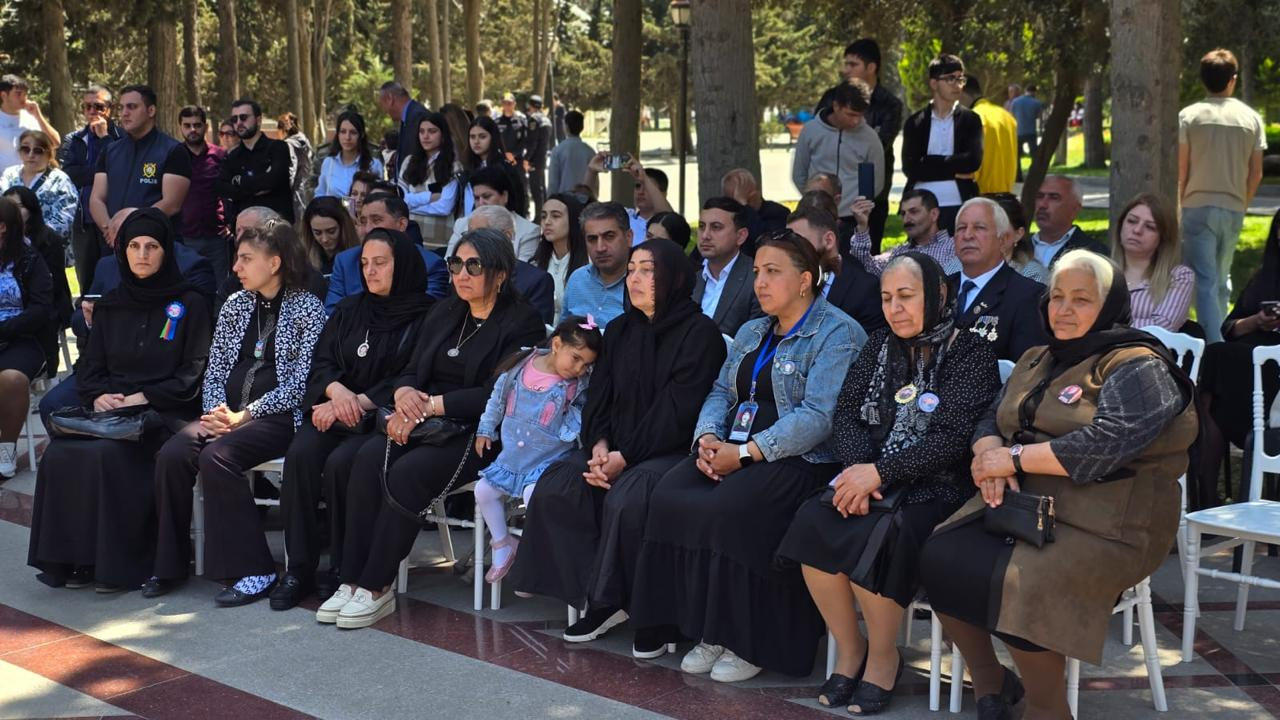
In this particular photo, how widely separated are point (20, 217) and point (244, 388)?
2.41 m

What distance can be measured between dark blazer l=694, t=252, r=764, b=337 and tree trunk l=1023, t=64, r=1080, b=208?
30.5ft

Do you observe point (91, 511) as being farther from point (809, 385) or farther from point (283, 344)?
point (809, 385)

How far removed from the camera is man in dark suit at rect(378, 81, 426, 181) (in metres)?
10.3

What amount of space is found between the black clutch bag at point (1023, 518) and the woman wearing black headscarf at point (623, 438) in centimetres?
140

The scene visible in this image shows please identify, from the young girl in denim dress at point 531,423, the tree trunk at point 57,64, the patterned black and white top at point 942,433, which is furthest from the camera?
the tree trunk at point 57,64

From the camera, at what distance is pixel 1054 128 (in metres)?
15.6

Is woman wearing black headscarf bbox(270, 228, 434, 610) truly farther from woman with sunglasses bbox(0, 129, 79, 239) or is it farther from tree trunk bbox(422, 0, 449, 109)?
tree trunk bbox(422, 0, 449, 109)

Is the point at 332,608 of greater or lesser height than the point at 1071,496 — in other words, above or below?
below

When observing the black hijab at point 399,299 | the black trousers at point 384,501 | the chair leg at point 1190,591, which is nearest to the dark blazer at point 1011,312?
the chair leg at point 1190,591

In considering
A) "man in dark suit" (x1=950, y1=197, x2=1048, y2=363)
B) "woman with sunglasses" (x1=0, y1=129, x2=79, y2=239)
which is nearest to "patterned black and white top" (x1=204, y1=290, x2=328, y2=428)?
"man in dark suit" (x1=950, y1=197, x2=1048, y2=363)

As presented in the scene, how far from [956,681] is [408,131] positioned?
7.03 metres

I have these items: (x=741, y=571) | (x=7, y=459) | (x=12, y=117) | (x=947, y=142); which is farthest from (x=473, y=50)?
(x=741, y=571)

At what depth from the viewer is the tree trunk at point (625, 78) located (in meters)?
13.1

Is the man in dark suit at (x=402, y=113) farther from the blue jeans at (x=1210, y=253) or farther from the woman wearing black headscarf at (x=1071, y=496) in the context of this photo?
the woman wearing black headscarf at (x=1071, y=496)
